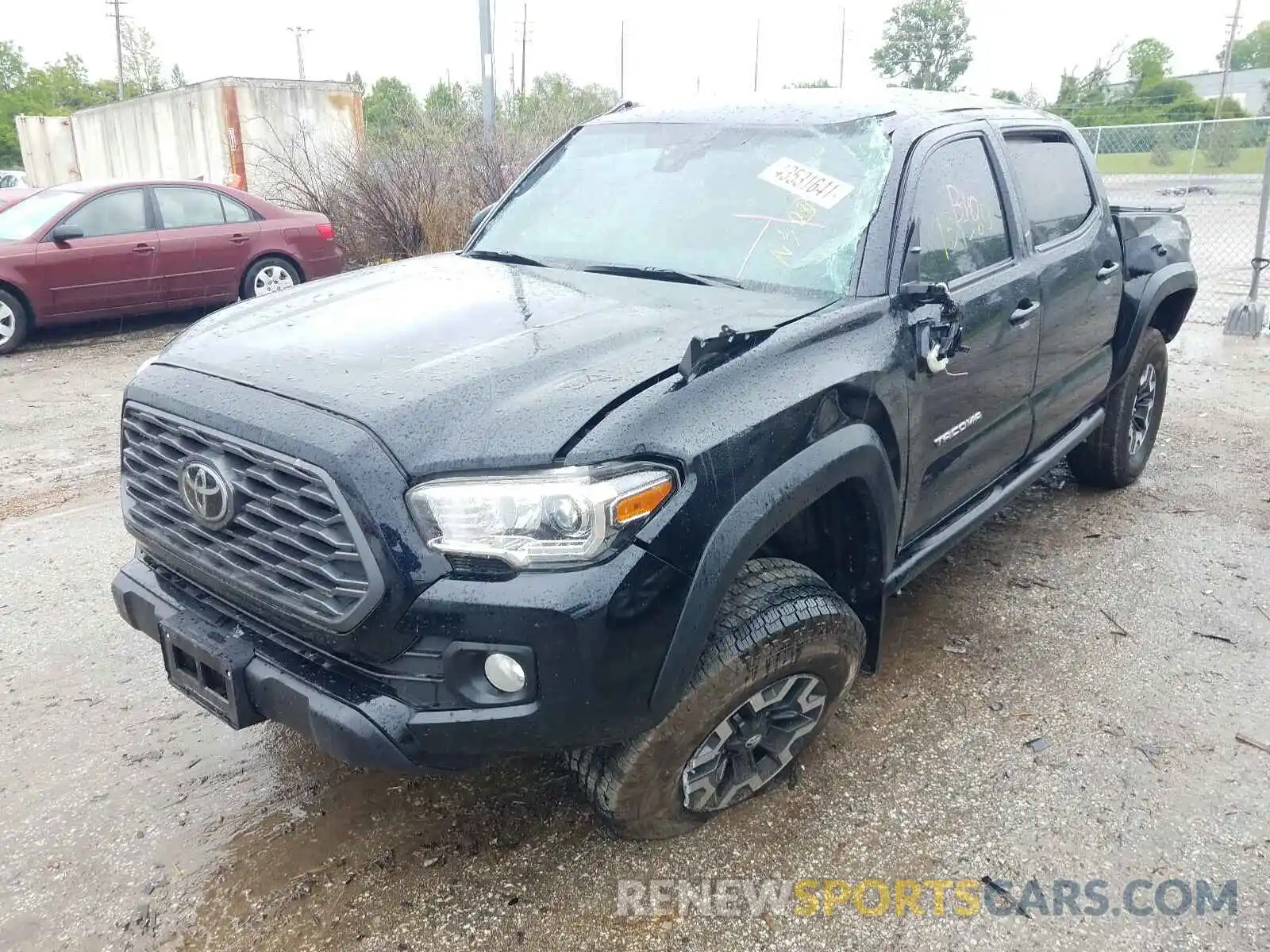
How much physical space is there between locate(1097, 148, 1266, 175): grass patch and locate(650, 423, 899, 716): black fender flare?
61.8 ft

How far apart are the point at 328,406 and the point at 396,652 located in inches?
22.2

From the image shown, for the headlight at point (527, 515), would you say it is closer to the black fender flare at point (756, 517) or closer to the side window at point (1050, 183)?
the black fender flare at point (756, 517)

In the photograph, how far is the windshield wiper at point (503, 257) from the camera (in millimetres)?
3403

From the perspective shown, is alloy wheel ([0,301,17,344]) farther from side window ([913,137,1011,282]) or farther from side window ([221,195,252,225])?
side window ([913,137,1011,282])

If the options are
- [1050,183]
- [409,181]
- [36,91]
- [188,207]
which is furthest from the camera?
[36,91]

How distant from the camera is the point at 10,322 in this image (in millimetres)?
8367

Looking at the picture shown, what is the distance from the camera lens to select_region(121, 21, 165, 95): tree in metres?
53.3

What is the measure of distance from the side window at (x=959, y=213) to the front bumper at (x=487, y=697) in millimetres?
1652

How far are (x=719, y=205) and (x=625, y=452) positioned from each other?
1.44 meters

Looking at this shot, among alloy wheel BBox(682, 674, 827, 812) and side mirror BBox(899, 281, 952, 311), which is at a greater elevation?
side mirror BBox(899, 281, 952, 311)

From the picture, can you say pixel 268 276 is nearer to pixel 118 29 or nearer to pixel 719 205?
pixel 719 205

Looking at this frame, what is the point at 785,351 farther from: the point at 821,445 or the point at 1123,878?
the point at 1123,878

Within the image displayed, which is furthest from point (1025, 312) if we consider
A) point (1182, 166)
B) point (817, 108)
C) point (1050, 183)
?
point (1182, 166)

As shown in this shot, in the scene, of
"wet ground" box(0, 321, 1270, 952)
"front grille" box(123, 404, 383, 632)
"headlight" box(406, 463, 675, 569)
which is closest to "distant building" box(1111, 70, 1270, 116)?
"wet ground" box(0, 321, 1270, 952)
